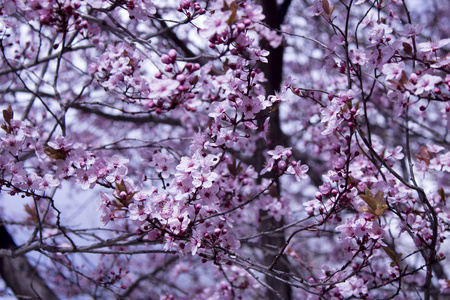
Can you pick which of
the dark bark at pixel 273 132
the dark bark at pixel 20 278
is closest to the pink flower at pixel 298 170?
the dark bark at pixel 273 132

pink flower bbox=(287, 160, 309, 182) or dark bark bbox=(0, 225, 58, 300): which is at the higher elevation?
dark bark bbox=(0, 225, 58, 300)

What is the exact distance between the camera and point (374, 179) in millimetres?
2262

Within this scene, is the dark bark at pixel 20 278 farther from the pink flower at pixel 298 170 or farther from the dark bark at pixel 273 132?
the pink flower at pixel 298 170

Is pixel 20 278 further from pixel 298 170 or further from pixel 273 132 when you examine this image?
pixel 298 170

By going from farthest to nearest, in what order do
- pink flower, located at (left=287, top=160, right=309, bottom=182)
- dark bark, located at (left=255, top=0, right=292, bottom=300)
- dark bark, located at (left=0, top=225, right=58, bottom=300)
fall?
dark bark, located at (left=0, top=225, right=58, bottom=300), dark bark, located at (left=255, top=0, right=292, bottom=300), pink flower, located at (left=287, top=160, right=309, bottom=182)

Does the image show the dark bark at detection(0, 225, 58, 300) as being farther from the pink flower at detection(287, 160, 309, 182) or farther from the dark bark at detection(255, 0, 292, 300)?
the pink flower at detection(287, 160, 309, 182)

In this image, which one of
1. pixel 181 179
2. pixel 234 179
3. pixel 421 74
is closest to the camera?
pixel 421 74

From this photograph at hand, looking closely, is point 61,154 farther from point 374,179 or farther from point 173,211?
point 374,179

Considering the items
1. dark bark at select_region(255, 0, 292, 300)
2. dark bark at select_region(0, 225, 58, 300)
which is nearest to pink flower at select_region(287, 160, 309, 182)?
dark bark at select_region(255, 0, 292, 300)

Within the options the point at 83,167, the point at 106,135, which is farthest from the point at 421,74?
the point at 106,135

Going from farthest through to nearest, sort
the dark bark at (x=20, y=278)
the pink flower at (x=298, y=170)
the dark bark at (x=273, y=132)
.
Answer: the dark bark at (x=20, y=278) → the dark bark at (x=273, y=132) → the pink flower at (x=298, y=170)

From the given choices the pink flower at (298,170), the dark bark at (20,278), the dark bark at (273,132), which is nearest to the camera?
the pink flower at (298,170)

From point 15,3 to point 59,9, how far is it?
0.32 meters

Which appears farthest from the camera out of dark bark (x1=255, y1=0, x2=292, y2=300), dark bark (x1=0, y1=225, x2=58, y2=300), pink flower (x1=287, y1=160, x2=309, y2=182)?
dark bark (x1=0, y1=225, x2=58, y2=300)
